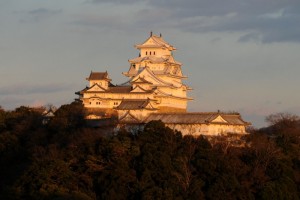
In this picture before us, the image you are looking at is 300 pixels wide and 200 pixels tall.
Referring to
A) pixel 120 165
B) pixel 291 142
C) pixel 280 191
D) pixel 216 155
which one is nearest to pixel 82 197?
pixel 120 165

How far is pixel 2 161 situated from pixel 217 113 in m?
11.2

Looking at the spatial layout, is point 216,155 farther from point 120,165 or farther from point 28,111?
point 28,111

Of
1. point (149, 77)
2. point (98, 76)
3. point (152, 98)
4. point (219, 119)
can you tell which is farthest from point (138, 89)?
point (219, 119)

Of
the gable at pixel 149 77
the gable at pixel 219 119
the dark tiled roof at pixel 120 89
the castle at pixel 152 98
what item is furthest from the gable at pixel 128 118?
the gable at pixel 149 77

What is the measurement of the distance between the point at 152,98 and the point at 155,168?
9.82 m

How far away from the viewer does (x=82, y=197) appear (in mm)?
33219

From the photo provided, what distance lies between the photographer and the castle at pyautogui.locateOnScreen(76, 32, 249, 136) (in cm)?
3966

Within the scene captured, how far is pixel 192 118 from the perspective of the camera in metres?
39.8

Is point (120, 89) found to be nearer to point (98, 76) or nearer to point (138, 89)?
point (138, 89)

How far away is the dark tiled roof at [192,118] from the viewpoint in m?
39.4

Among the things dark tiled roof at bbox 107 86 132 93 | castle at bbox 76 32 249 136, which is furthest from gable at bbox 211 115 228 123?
dark tiled roof at bbox 107 86 132 93

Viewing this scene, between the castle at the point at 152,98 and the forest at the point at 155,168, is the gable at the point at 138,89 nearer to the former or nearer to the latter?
the castle at the point at 152,98

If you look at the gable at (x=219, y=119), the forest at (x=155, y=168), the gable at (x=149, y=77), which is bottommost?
the forest at (x=155, y=168)

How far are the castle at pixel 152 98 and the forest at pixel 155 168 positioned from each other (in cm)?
166
